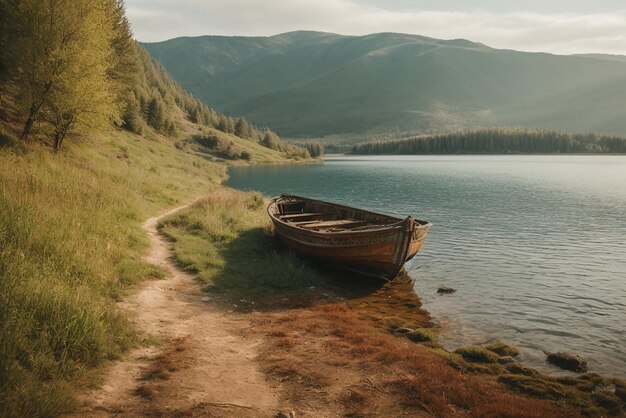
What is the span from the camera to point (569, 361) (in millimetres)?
11703

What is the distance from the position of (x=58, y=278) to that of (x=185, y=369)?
4.16m

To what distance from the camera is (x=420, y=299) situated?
17688 millimetres

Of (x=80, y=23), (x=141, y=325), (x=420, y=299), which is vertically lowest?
(x=420, y=299)

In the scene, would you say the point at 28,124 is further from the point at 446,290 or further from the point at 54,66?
the point at 446,290

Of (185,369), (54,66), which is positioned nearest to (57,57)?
(54,66)

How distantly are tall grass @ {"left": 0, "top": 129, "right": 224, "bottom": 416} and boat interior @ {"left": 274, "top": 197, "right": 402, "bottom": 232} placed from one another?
817 cm

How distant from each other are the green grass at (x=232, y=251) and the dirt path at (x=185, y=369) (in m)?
2.82

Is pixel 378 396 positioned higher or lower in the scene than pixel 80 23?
lower

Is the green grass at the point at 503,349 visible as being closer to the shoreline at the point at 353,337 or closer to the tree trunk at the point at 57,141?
the shoreline at the point at 353,337

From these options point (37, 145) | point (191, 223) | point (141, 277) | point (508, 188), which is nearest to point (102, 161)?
point (37, 145)

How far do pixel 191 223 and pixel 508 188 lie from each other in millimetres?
53565

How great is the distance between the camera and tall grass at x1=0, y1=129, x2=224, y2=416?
276 inches

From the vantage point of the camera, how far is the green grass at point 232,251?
645 inches

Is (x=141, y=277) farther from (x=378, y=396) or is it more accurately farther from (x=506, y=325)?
(x=506, y=325)
